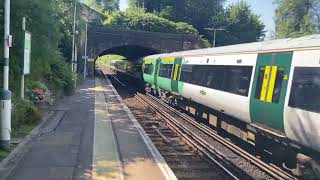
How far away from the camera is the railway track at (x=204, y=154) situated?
39.5 ft

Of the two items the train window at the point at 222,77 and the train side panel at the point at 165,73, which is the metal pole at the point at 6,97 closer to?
the train window at the point at 222,77

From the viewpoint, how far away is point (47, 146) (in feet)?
44.5

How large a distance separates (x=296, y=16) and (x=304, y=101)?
75890 millimetres

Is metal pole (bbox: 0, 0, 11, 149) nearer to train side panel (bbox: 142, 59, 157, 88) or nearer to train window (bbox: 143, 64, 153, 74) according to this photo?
train side panel (bbox: 142, 59, 157, 88)

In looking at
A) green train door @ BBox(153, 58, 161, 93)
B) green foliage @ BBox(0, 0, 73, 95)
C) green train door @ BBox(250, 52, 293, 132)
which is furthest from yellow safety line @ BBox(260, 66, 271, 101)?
green train door @ BBox(153, 58, 161, 93)

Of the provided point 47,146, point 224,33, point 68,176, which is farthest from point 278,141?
point 224,33

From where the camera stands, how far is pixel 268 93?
1245 cm

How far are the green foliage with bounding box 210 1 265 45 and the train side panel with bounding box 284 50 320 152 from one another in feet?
260

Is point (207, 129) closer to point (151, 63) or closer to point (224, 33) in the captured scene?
point (151, 63)

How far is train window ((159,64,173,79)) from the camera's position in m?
28.7

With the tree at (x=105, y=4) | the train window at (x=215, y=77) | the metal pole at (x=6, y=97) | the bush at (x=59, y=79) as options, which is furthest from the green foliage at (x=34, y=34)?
the tree at (x=105, y=4)

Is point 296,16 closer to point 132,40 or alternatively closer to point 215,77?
point 132,40

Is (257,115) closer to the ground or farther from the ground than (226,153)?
farther from the ground

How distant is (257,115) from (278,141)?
1.12 metres
